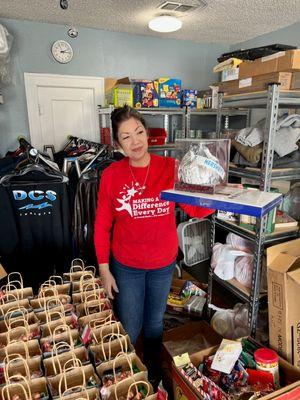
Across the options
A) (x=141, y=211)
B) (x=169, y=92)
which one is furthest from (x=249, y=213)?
(x=169, y=92)

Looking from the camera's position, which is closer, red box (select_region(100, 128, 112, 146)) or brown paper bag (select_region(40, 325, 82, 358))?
brown paper bag (select_region(40, 325, 82, 358))

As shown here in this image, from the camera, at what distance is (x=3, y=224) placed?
183cm

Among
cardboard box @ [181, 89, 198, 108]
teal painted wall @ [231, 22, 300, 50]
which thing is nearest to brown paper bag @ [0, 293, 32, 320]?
cardboard box @ [181, 89, 198, 108]

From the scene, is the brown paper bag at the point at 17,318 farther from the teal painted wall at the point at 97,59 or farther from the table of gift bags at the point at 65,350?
the teal painted wall at the point at 97,59

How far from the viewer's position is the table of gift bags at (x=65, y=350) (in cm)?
90

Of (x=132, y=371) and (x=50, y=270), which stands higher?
(x=132, y=371)

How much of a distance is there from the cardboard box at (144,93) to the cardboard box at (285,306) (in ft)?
5.84

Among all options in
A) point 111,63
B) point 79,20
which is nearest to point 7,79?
point 79,20

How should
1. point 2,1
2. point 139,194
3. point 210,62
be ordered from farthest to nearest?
1. point 210,62
2. point 2,1
3. point 139,194

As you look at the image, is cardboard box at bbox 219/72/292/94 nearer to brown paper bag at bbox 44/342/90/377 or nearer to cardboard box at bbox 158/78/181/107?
cardboard box at bbox 158/78/181/107

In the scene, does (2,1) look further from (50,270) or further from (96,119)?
(50,270)

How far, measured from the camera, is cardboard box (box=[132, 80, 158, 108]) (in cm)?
269

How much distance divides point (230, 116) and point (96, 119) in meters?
1.57

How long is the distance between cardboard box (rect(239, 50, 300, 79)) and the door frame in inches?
68.6
